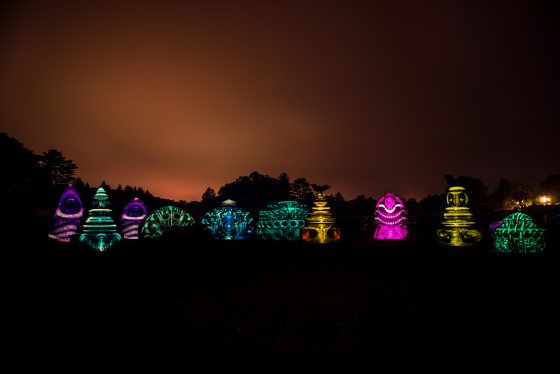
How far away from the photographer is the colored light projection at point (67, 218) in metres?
21.0

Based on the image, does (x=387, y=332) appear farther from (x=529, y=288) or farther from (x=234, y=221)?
(x=234, y=221)

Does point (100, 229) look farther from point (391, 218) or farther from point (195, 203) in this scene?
point (195, 203)

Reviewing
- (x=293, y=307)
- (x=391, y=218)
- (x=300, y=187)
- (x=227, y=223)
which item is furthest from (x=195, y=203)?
(x=293, y=307)

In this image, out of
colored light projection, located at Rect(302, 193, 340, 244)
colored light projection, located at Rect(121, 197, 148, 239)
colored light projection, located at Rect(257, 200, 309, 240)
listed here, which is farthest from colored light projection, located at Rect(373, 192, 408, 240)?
colored light projection, located at Rect(121, 197, 148, 239)

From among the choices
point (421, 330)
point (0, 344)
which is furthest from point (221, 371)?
point (0, 344)

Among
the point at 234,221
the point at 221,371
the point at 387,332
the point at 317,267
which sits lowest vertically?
the point at 221,371

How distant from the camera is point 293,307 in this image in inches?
370

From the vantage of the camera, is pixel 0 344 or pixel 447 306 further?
pixel 447 306

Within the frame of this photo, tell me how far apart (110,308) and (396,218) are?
45.8 feet

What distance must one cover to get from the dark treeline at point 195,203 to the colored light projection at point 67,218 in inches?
27.6

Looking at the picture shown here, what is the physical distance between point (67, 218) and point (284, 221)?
1353 cm

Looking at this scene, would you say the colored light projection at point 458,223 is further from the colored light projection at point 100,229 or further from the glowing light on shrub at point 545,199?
the glowing light on shrub at point 545,199

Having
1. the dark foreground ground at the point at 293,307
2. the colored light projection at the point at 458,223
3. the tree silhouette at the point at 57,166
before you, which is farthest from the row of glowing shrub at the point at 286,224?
the tree silhouette at the point at 57,166

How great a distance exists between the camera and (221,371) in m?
7.24
